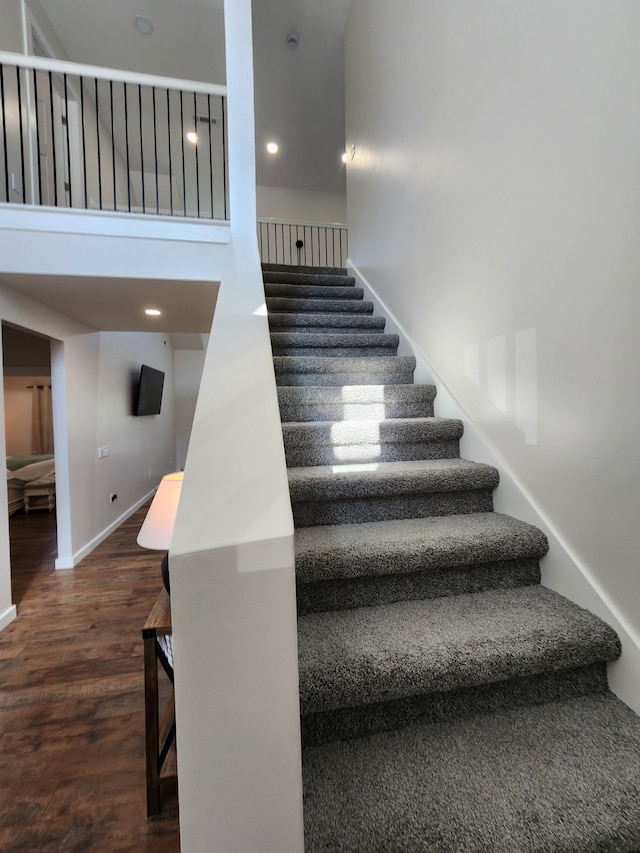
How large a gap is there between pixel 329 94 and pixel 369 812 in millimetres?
5772

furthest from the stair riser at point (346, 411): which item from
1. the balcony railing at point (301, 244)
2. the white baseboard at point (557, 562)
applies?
the balcony railing at point (301, 244)

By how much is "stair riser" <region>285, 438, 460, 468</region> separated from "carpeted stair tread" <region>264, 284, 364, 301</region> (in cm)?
162

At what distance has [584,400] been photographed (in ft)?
3.63

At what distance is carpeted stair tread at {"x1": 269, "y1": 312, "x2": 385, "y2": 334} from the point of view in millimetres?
2506

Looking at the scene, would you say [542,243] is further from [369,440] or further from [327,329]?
[327,329]

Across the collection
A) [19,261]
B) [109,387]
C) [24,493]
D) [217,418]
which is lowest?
[24,493]

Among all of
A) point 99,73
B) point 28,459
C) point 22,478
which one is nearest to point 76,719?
point 99,73

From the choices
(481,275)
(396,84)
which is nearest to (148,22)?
(396,84)

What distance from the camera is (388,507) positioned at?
4.77ft

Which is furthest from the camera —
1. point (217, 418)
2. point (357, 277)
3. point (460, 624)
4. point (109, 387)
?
point (109, 387)

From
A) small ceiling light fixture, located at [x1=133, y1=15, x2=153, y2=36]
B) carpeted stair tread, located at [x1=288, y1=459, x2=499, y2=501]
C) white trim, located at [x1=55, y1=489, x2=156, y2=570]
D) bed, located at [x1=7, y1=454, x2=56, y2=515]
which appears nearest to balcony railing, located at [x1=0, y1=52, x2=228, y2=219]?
small ceiling light fixture, located at [x1=133, y1=15, x2=153, y2=36]

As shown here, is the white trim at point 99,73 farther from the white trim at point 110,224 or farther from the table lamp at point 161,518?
the table lamp at point 161,518

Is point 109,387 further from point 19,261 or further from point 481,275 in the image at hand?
point 481,275

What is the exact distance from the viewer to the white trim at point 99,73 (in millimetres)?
2205
